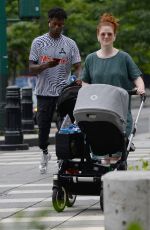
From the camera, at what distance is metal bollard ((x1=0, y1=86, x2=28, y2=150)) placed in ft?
61.4

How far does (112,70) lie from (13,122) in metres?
9.79

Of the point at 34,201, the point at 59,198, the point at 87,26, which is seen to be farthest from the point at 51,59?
the point at 87,26

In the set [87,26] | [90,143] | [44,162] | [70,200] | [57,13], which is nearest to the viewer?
[90,143]

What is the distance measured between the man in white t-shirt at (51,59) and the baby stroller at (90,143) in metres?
2.45

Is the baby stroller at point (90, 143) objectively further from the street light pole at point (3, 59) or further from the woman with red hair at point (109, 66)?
the street light pole at point (3, 59)

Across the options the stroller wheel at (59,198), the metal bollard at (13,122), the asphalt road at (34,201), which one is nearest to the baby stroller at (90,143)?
the stroller wheel at (59,198)

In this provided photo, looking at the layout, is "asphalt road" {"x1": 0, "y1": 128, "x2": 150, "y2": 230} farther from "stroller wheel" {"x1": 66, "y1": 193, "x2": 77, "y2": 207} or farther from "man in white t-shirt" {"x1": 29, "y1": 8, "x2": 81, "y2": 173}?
"man in white t-shirt" {"x1": 29, "y1": 8, "x2": 81, "y2": 173}

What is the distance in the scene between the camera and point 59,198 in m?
8.97

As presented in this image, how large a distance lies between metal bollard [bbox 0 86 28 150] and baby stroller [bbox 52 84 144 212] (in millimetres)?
9299

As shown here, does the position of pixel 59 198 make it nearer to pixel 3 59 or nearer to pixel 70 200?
pixel 70 200

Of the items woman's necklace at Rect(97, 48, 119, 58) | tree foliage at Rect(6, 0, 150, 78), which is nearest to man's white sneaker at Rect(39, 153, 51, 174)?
woman's necklace at Rect(97, 48, 119, 58)

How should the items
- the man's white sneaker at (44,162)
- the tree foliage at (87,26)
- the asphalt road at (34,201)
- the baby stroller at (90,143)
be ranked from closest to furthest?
the asphalt road at (34,201)
the baby stroller at (90,143)
the man's white sneaker at (44,162)
the tree foliage at (87,26)

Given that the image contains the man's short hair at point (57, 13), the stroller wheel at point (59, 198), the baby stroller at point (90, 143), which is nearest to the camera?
the baby stroller at point (90, 143)

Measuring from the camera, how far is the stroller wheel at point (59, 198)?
8828mm
